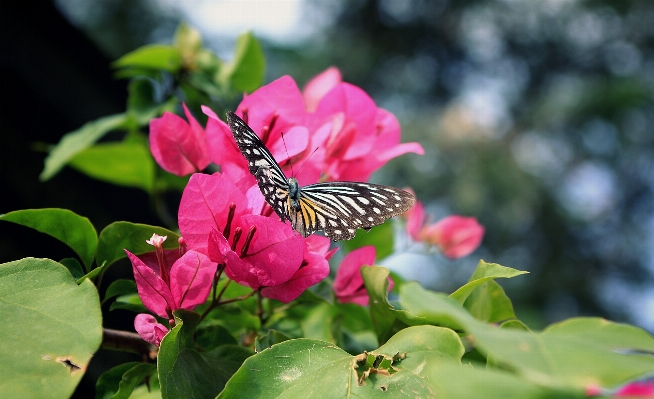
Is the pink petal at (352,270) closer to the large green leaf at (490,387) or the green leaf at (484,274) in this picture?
the green leaf at (484,274)

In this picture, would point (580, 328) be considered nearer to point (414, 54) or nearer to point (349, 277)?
point (349, 277)

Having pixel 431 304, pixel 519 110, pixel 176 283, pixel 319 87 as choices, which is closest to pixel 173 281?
pixel 176 283

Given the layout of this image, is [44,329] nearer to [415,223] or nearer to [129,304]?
[129,304]

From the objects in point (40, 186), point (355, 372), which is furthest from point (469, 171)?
point (355, 372)

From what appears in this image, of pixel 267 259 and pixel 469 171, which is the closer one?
pixel 267 259

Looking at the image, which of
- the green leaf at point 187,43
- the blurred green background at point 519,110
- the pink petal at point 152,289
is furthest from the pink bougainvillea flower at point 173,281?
the blurred green background at point 519,110
